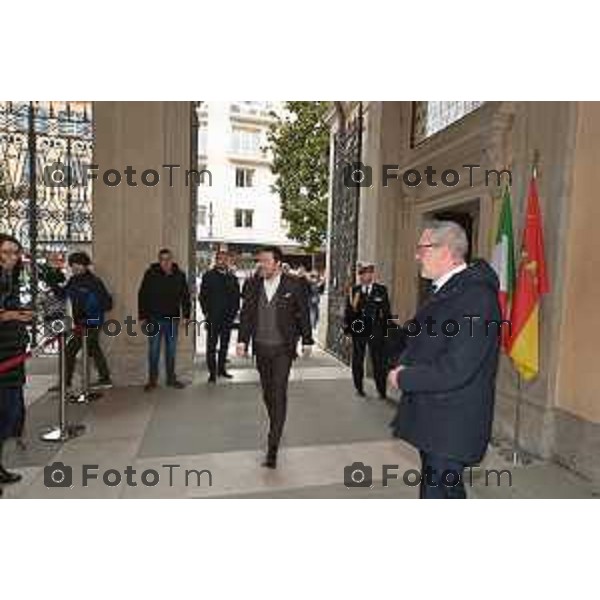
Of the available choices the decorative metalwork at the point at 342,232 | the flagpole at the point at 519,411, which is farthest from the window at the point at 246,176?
the flagpole at the point at 519,411

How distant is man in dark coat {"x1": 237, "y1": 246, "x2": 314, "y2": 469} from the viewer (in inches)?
188

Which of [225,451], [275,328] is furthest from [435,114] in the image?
[225,451]

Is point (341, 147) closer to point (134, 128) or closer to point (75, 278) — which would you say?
point (134, 128)

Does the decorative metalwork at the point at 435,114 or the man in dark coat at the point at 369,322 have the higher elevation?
the decorative metalwork at the point at 435,114

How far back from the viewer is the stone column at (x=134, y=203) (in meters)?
7.46

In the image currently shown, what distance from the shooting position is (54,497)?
3984mm

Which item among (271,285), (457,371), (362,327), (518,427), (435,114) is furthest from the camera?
(435,114)

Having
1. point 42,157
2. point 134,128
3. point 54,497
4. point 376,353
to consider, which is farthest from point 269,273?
point 42,157

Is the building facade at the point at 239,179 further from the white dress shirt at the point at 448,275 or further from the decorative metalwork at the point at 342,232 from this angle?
the white dress shirt at the point at 448,275

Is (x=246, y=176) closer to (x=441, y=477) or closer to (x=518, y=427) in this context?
(x=518, y=427)

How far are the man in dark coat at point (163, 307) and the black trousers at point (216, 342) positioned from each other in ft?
1.77

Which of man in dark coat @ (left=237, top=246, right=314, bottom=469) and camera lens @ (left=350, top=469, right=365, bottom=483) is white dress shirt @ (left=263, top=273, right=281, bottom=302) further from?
camera lens @ (left=350, top=469, right=365, bottom=483)

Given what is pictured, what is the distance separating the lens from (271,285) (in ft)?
16.0

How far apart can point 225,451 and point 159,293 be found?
107 inches
